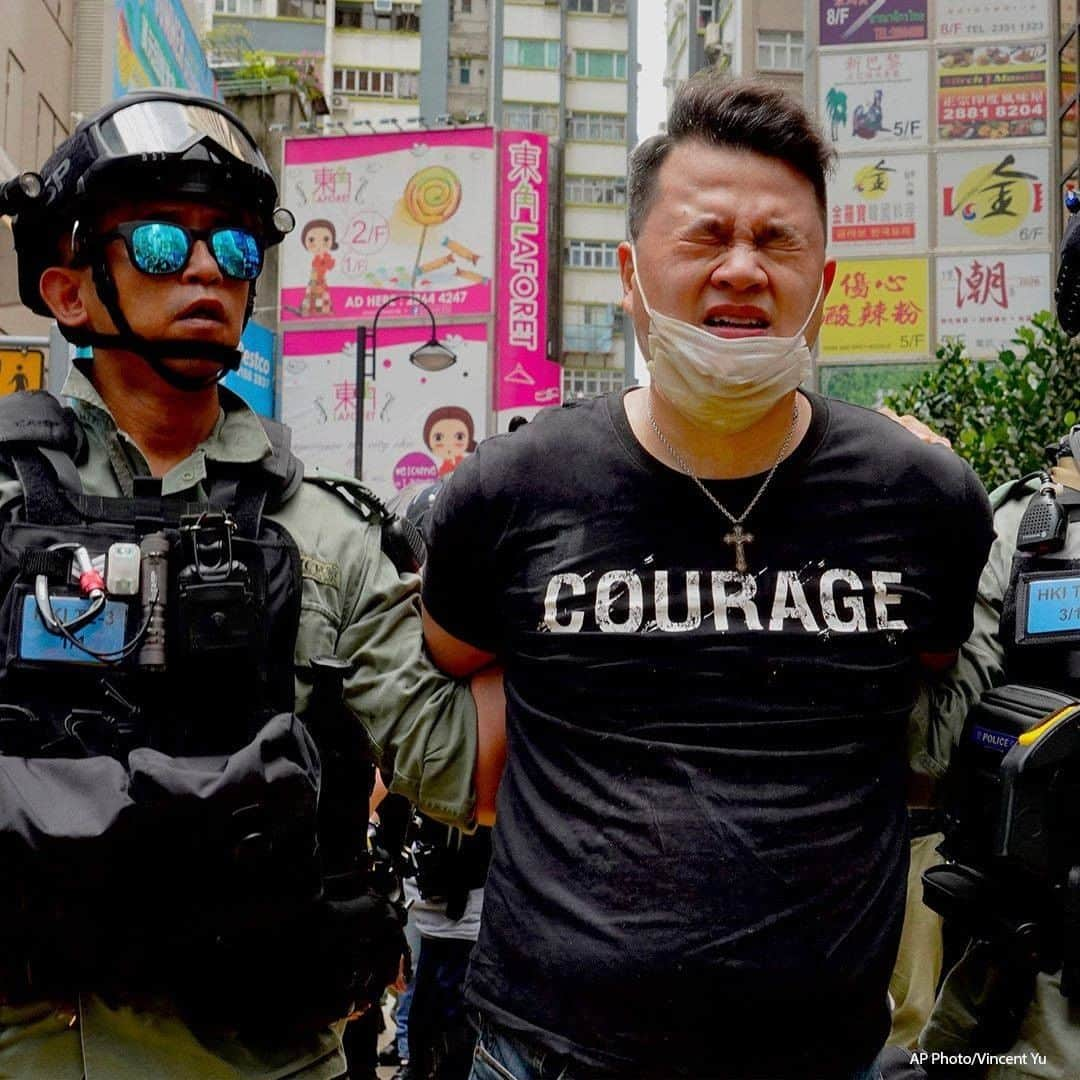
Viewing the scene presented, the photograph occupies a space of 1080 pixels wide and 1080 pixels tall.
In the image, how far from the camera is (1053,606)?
2918mm

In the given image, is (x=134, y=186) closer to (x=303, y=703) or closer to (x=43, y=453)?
(x=43, y=453)

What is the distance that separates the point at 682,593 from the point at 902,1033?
311cm

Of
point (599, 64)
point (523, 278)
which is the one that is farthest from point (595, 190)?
point (523, 278)

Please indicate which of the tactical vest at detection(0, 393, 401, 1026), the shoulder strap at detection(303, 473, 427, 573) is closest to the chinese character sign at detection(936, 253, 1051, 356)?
the shoulder strap at detection(303, 473, 427, 573)

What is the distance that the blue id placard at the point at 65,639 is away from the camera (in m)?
2.62

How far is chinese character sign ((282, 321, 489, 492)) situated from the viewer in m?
28.9

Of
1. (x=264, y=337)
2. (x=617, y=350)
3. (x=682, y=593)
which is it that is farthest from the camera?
(x=617, y=350)

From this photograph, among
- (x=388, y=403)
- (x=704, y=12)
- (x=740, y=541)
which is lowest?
(x=740, y=541)

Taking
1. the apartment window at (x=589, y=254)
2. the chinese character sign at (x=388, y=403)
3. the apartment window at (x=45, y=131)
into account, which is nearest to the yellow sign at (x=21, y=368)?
the apartment window at (x=45, y=131)

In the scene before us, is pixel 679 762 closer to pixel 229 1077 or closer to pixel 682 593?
pixel 682 593

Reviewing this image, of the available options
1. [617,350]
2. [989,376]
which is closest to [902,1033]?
[989,376]

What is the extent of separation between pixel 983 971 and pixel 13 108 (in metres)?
14.7

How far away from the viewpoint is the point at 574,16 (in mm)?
62219

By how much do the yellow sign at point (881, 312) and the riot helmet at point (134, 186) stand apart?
78.6ft
